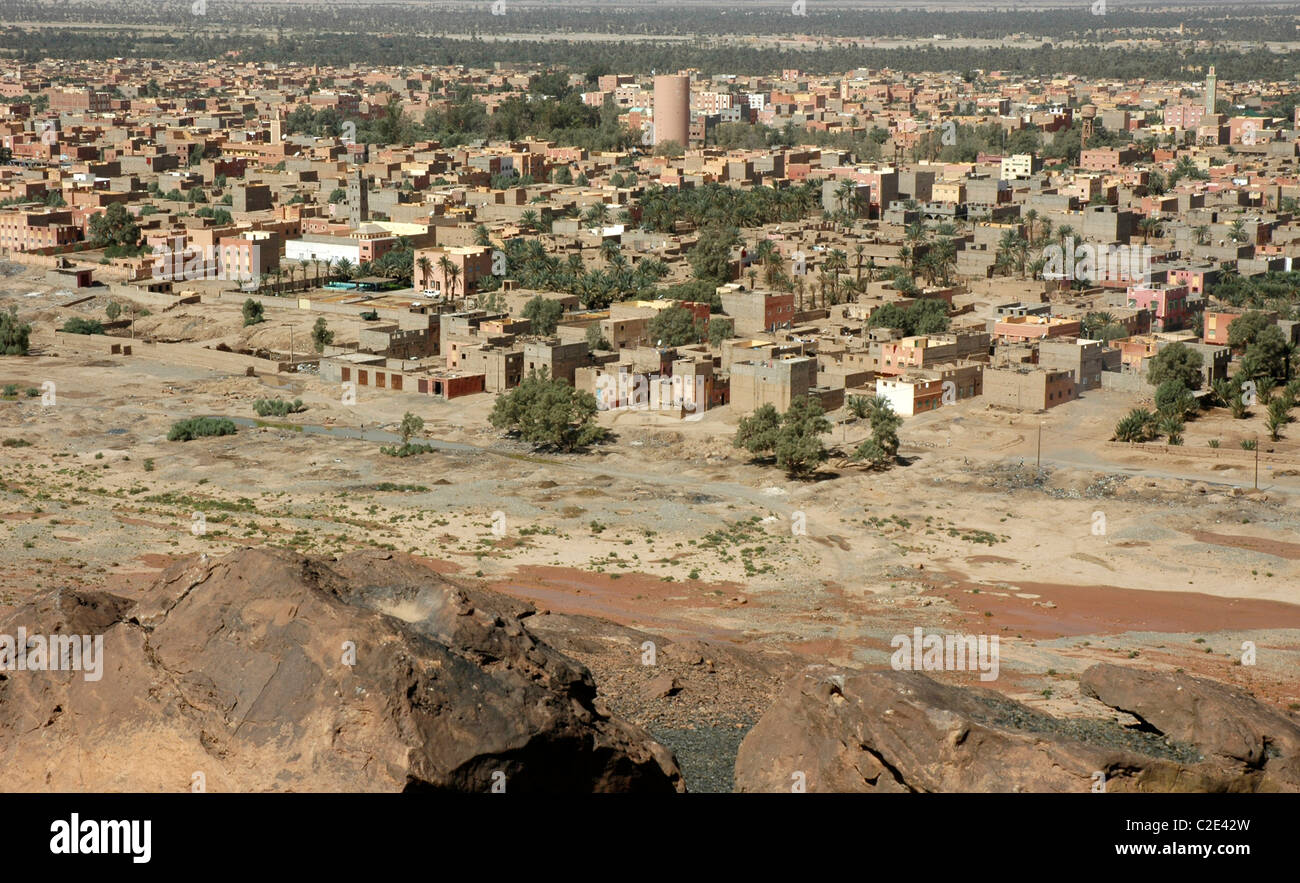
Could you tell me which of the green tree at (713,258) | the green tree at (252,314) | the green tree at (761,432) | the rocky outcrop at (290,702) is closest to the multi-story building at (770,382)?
the green tree at (761,432)

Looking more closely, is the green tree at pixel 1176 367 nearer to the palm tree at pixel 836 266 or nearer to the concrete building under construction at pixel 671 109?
the palm tree at pixel 836 266

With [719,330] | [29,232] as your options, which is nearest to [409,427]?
[719,330]

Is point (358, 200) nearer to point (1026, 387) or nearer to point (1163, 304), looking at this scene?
point (1163, 304)

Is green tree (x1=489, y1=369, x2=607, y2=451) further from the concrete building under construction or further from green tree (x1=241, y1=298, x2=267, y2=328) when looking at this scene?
the concrete building under construction

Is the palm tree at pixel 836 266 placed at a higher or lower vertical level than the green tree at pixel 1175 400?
higher
